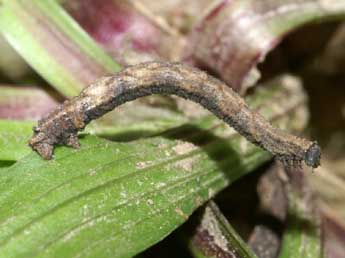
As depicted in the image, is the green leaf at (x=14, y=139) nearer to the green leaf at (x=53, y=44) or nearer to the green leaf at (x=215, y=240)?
the green leaf at (x=53, y=44)

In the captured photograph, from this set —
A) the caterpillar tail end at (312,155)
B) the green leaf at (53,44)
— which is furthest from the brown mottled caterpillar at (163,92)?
the green leaf at (53,44)

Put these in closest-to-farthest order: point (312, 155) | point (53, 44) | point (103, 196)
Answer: point (103, 196), point (312, 155), point (53, 44)

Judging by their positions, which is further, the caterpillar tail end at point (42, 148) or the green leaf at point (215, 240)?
the green leaf at point (215, 240)

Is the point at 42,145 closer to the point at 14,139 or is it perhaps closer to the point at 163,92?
the point at 14,139

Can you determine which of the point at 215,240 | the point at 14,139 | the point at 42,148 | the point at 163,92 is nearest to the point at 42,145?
the point at 42,148

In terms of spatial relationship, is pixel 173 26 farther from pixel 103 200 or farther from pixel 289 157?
pixel 103 200

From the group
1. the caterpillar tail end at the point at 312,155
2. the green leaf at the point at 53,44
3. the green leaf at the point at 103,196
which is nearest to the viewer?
the green leaf at the point at 103,196

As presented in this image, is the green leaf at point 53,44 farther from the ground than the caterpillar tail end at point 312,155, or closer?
farther from the ground
